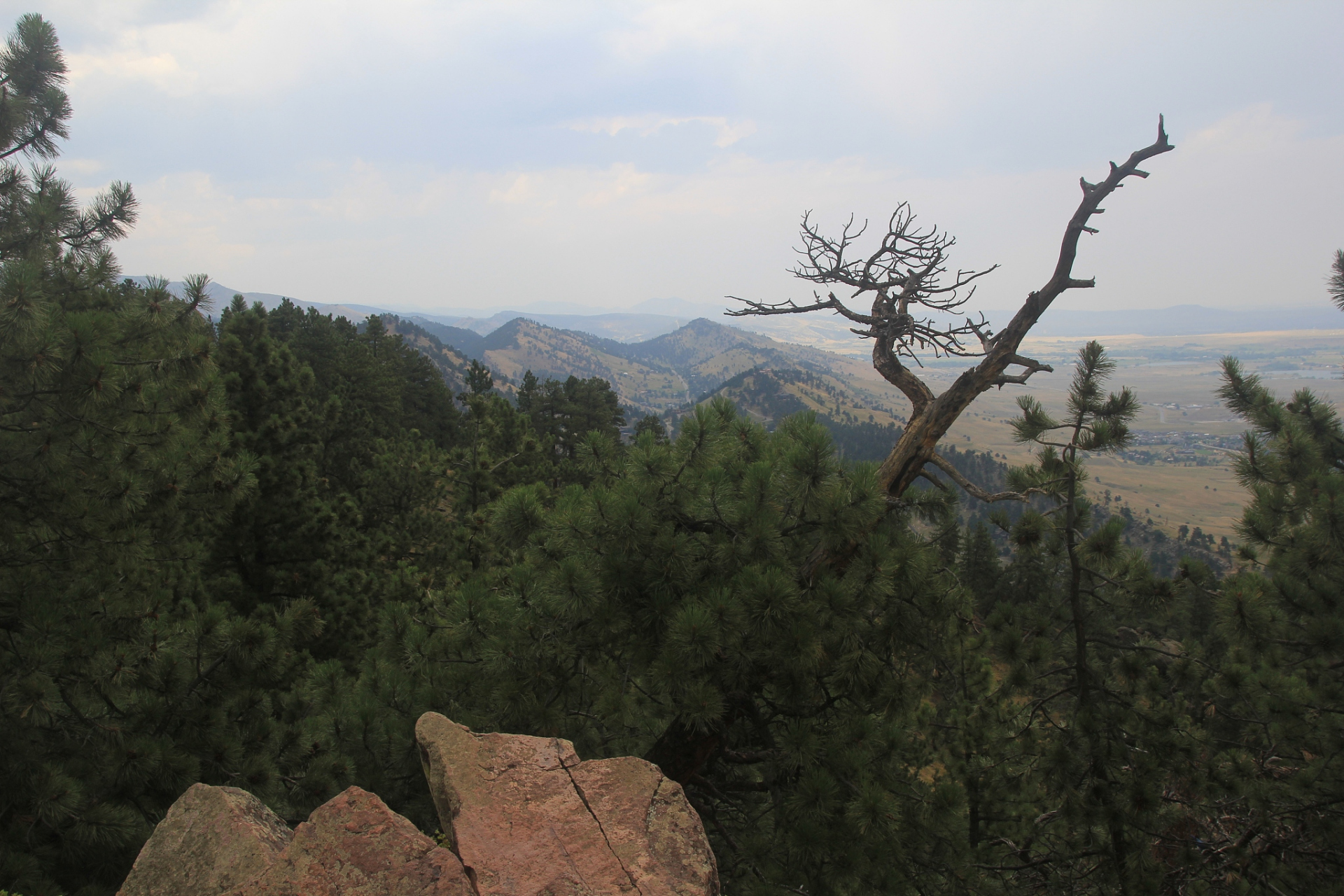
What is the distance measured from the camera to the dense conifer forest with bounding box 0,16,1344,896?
456 centimetres

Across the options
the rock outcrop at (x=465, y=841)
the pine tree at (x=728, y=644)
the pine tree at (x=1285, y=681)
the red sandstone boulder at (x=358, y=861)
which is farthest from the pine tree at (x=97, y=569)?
the pine tree at (x=1285, y=681)

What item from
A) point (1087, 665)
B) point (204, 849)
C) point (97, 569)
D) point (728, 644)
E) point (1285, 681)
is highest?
point (728, 644)

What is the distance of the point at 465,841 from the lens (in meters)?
2.97

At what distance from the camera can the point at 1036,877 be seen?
6.66 m

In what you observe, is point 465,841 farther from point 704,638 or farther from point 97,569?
point 97,569

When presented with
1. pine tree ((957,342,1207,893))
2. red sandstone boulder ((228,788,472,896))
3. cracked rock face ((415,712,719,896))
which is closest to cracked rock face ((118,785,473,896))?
red sandstone boulder ((228,788,472,896))

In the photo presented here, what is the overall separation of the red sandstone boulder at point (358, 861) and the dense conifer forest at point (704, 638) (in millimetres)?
1764

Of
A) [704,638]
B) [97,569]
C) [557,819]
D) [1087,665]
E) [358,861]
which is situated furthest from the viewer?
[97,569]

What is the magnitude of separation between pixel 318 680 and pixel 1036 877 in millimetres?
8064

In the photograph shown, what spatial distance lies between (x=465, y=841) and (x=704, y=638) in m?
1.78

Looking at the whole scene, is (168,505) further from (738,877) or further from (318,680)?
(738,877)

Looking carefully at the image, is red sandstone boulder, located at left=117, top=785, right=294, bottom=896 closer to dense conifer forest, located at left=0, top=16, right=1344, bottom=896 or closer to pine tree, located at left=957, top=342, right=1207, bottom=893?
dense conifer forest, located at left=0, top=16, right=1344, bottom=896

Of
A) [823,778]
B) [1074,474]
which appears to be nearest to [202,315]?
[823,778]

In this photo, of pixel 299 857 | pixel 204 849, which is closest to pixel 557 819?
pixel 299 857
